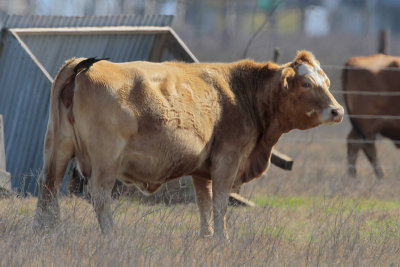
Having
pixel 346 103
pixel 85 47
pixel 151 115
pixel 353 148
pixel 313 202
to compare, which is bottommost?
pixel 353 148

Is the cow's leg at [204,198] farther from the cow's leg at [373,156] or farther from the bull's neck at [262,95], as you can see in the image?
the cow's leg at [373,156]

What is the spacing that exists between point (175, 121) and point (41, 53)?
3791mm

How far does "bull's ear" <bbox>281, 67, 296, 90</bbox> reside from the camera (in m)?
7.74

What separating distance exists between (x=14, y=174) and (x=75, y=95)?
9.51 ft

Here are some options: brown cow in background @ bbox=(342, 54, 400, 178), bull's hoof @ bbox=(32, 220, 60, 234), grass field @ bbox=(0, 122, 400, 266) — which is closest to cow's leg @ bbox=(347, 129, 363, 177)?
brown cow in background @ bbox=(342, 54, 400, 178)

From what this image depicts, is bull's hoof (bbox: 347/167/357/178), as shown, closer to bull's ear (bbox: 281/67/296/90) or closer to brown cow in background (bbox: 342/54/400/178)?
brown cow in background (bbox: 342/54/400/178)

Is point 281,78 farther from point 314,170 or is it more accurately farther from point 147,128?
point 314,170

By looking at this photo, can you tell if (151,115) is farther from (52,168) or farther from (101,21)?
(101,21)

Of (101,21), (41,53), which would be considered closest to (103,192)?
(41,53)

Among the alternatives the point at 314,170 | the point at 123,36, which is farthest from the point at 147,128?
the point at 314,170

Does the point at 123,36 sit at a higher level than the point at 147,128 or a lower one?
lower

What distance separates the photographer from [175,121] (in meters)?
7.15

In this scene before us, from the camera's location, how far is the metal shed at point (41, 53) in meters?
9.55

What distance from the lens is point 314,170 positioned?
12.6m
